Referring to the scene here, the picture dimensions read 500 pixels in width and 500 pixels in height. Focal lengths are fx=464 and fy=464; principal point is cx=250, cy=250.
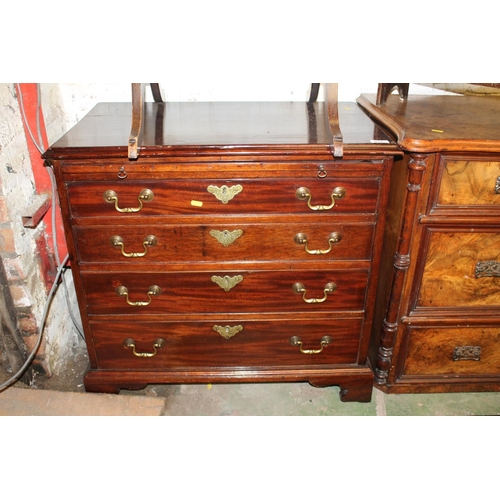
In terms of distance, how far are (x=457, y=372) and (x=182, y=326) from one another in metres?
1.18

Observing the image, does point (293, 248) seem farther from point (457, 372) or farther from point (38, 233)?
point (38, 233)

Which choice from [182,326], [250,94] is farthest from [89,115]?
[182,326]

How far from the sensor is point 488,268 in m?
1.75

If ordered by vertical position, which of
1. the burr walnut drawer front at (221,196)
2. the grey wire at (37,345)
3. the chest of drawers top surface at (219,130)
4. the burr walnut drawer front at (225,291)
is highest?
the chest of drawers top surface at (219,130)

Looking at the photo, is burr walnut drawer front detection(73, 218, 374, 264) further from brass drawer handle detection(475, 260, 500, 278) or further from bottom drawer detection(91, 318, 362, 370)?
brass drawer handle detection(475, 260, 500, 278)

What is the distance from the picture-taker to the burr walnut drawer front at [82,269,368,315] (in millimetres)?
1719

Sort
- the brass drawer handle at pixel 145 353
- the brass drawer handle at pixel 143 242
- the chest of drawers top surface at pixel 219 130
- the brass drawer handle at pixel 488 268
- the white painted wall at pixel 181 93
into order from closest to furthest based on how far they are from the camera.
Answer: the chest of drawers top surface at pixel 219 130, the brass drawer handle at pixel 143 242, the brass drawer handle at pixel 488 268, the brass drawer handle at pixel 145 353, the white painted wall at pixel 181 93

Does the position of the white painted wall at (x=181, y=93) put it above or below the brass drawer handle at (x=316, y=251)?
above

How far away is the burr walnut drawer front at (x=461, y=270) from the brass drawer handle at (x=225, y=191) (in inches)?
28.2

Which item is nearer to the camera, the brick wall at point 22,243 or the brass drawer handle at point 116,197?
the brass drawer handle at point 116,197

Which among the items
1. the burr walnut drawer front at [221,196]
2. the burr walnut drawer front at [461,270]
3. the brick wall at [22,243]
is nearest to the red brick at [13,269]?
the brick wall at [22,243]

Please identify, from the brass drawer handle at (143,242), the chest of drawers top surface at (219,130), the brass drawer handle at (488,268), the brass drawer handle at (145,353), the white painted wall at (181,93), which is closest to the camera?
the chest of drawers top surface at (219,130)

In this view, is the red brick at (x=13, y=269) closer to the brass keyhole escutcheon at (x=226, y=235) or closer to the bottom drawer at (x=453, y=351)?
the brass keyhole escutcheon at (x=226, y=235)

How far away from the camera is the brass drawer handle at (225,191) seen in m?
1.55
